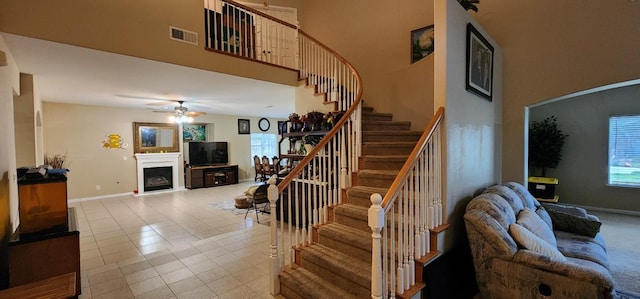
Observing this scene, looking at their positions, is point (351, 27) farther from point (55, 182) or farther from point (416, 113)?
point (55, 182)

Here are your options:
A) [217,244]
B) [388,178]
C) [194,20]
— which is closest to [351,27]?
[194,20]

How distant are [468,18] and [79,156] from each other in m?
9.09

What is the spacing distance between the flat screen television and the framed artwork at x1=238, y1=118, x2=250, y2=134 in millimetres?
861

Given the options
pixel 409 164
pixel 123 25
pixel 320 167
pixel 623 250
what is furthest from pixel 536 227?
pixel 123 25

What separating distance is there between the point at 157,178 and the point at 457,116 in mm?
8777

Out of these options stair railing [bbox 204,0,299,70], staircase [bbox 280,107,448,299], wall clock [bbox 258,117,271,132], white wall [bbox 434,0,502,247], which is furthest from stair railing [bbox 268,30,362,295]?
wall clock [bbox 258,117,271,132]

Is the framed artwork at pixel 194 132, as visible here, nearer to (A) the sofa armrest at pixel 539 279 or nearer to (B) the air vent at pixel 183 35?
(B) the air vent at pixel 183 35

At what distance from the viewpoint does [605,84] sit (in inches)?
131

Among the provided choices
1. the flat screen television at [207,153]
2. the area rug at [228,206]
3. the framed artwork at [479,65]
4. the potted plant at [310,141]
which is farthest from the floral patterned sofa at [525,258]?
the flat screen television at [207,153]

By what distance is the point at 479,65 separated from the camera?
3.08 meters

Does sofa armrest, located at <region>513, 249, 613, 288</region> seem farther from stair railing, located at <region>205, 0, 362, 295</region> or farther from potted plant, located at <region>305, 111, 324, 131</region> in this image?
potted plant, located at <region>305, 111, 324, 131</region>

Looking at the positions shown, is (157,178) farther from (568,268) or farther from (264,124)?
(568,268)

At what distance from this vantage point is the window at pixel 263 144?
10.9m

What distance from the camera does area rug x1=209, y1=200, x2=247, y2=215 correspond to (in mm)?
5898
